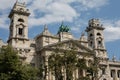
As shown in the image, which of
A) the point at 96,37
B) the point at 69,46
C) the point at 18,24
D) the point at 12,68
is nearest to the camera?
the point at 12,68

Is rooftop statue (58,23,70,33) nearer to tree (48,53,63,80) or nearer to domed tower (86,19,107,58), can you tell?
domed tower (86,19,107,58)

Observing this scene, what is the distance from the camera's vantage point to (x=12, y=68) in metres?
47.7

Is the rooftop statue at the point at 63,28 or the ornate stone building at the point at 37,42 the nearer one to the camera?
the ornate stone building at the point at 37,42

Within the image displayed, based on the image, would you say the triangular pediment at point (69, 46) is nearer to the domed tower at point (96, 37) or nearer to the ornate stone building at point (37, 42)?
the ornate stone building at point (37, 42)

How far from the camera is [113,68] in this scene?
77.4 m

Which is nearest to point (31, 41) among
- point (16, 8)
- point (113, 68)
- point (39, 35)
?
point (39, 35)

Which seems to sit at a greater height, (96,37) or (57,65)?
(96,37)

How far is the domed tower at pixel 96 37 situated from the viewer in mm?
77188

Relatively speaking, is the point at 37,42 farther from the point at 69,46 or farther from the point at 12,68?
the point at 12,68

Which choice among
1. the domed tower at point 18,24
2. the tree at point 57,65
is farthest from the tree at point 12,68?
the domed tower at point 18,24

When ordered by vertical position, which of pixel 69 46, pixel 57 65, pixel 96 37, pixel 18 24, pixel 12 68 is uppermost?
pixel 18 24

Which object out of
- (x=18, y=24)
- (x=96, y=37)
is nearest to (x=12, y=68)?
(x=18, y=24)

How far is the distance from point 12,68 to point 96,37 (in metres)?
35.2

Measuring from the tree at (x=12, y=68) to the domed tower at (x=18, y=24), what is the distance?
54.8ft
